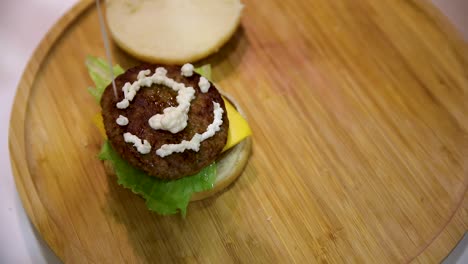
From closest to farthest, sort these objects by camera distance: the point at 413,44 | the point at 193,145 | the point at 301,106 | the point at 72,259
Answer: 1. the point at 193,145
2. the point at 72,259
3. the point at 301,106
4. the point at 413,44

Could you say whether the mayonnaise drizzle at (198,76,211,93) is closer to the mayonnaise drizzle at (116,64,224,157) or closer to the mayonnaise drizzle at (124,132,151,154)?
the mayonnaise drizzle at (116,64,224,157)

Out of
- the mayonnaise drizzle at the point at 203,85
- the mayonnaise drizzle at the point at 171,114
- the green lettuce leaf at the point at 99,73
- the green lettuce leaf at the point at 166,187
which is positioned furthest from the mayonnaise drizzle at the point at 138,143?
the green lettuce leaf at the point at 99,73

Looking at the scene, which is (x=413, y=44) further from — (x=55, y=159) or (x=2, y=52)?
(x=2, y=52)

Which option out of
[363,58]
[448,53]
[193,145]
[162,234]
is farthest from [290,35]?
[162,234]

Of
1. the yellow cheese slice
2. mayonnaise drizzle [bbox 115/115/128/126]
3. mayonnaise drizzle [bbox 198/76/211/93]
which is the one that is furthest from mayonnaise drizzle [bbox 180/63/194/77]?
mayonnaise drizzle [bbox 115/115/128/126]

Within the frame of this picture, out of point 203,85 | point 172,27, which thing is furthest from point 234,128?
point 172,27
